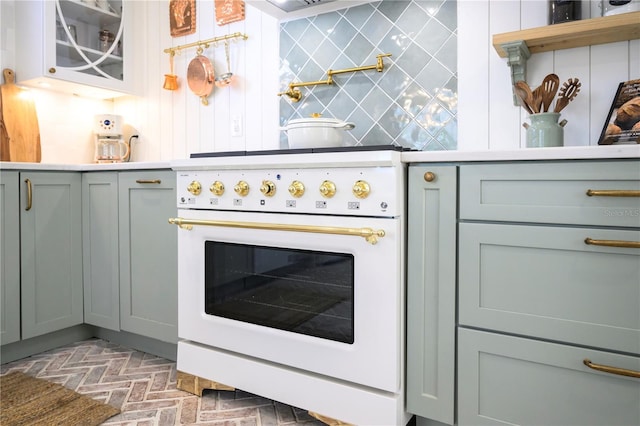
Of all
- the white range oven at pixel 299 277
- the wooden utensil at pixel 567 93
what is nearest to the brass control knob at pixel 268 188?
the white range oven at pixel 299 277

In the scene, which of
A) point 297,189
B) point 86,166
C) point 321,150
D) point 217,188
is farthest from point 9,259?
point 321,150

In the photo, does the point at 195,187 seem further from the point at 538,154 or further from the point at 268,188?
the point at 538,154

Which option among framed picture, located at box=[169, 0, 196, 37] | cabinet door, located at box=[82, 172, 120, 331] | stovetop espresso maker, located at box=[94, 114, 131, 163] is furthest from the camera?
stovetop espresso maker, located at box=[94, 114, 131, 163]

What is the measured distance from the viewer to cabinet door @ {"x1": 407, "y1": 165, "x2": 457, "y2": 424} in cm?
133

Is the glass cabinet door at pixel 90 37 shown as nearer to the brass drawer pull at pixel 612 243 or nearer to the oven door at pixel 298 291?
the oven door at pixel 298 291

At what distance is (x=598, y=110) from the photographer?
5.25 ft

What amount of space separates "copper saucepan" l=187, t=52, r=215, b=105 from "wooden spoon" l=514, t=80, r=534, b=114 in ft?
5.53

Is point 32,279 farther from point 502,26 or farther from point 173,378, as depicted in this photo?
point 502,26

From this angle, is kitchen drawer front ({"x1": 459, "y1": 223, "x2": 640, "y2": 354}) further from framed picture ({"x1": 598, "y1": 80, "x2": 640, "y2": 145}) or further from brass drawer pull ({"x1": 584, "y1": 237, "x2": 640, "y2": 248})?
framed picture ({"x1": 598, "y1": 80, "x2": 640, "y2": 145})

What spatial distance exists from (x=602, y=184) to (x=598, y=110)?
0.63 meters

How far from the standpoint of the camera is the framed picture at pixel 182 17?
2611 millimetres

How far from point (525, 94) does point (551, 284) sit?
71 centimetres

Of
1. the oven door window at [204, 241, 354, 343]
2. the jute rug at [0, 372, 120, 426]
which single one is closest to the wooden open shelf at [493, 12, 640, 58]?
the oven door window at [204, 241, 354, 343]

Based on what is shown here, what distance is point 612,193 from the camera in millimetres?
1109
